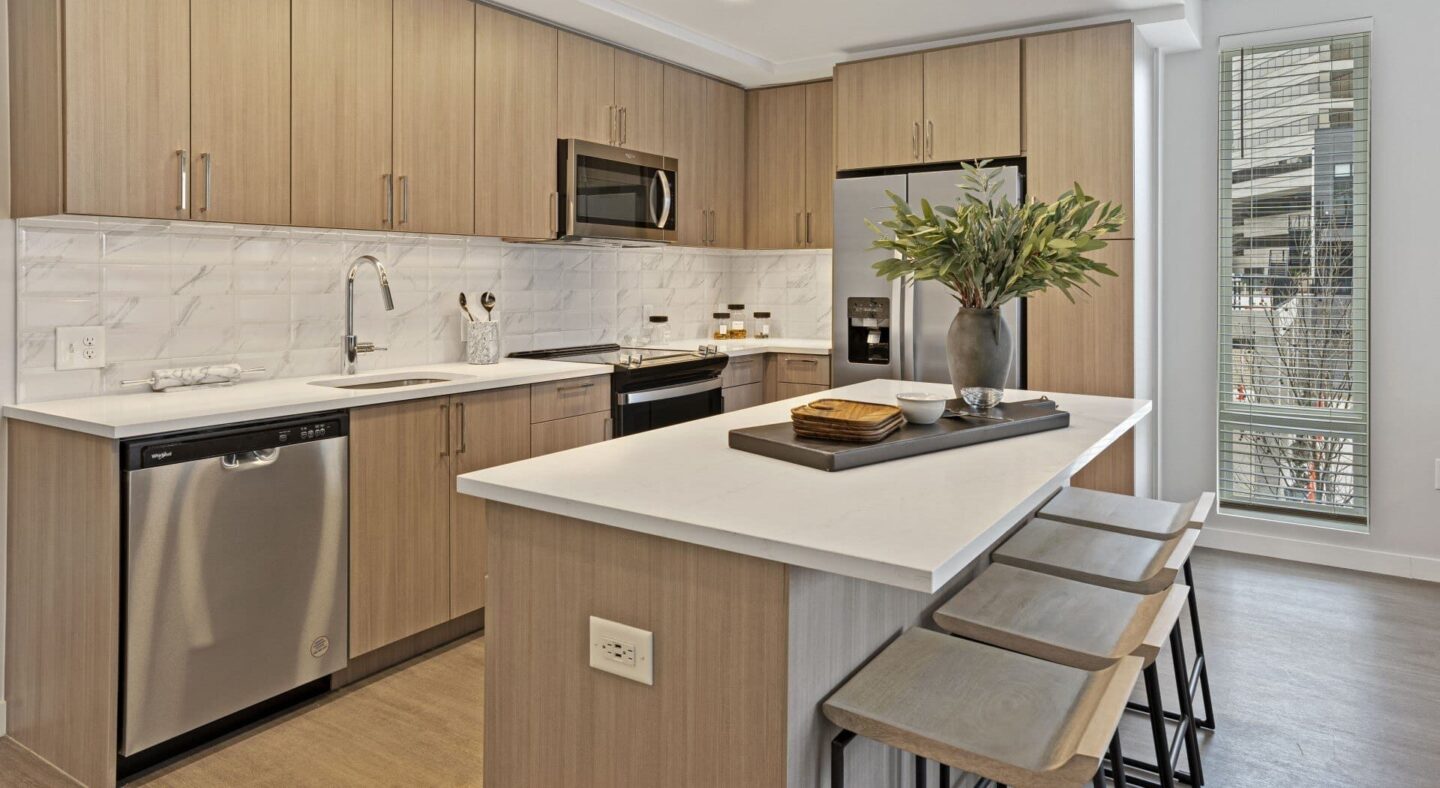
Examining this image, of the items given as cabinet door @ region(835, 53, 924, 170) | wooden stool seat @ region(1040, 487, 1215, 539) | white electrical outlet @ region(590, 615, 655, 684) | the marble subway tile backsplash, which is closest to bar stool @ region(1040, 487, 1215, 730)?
wooden stool seat @ region(1040, 487, 1215, 539)

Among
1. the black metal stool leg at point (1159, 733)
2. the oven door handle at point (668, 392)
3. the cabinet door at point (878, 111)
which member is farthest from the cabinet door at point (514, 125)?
the black metal stool leg at point (1159, 733)

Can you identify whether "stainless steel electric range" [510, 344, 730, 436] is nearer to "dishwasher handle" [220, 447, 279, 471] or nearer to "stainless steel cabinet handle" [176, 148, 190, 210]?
"dishwasher handle" [220, 447, 279, 471]

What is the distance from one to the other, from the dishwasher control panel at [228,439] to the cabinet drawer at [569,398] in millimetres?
815

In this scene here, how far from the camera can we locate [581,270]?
4.56 meters

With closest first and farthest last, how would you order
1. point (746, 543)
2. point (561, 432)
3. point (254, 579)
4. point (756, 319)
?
point (746, 543), point (254, 579), point (561, 432), point (756, 319)

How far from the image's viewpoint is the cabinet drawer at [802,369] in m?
4.85

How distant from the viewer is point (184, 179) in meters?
2.66

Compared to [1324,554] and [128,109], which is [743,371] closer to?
[1324,554]

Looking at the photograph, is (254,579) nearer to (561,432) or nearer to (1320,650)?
(561,432)

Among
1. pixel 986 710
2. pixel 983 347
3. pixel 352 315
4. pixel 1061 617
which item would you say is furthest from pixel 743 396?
pixel 986 710

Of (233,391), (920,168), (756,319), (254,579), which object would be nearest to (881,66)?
(920,168)

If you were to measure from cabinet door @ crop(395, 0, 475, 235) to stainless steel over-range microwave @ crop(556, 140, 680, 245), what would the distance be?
1.65 feet

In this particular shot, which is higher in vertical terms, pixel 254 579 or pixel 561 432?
pixel 561 432

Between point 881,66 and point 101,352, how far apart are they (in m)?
3.47
